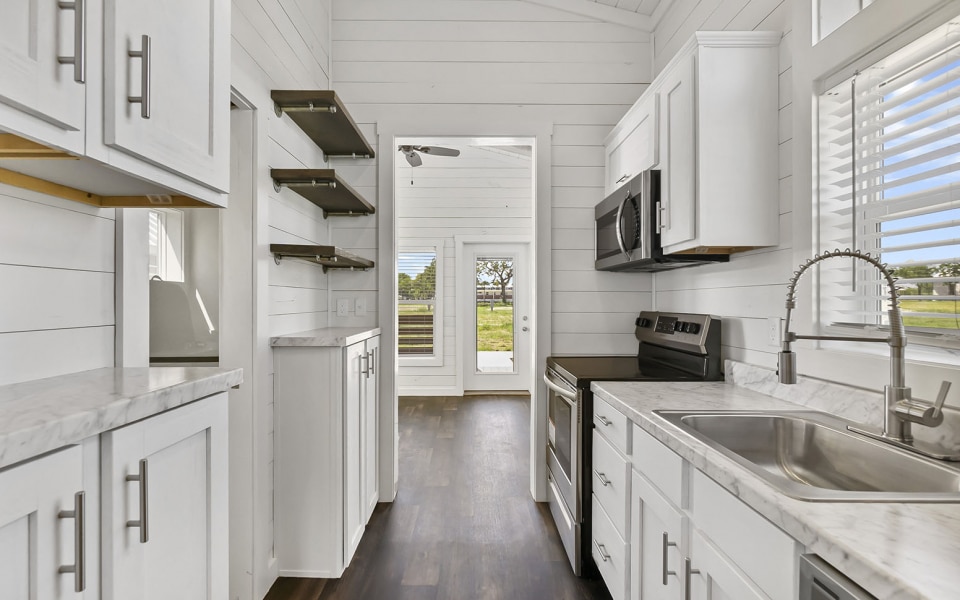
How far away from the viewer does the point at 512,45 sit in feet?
10.0

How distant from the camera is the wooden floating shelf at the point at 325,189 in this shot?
7.01 ft

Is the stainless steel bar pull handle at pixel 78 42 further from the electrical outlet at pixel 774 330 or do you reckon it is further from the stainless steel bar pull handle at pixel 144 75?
the electrical outlet at pixel 774 330

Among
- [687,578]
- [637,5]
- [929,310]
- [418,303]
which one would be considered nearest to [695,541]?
[687,578]

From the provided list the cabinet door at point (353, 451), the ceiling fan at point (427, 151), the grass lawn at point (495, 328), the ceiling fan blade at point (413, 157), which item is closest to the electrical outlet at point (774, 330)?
the cabinet door at point (353, 451)

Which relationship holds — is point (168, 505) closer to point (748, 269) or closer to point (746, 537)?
point (746, 537)

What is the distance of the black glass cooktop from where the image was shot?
85.0 inches

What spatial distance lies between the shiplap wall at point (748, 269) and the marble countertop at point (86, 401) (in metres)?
1.86

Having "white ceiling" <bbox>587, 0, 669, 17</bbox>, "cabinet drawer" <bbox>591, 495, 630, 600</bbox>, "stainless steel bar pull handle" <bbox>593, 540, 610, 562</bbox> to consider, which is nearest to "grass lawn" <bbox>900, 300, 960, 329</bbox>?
"cabinet drawer" <bbox>591, 495, 630, 600</bbox>

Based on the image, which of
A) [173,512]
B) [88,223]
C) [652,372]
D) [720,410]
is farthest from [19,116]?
[652,372]

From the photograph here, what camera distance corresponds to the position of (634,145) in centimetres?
248

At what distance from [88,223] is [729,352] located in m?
2.31

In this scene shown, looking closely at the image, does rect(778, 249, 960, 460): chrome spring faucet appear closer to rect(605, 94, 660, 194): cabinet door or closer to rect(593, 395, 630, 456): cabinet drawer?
rect(593, 395, 630, 456): cabinet drawer

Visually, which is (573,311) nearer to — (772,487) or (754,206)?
(754,206)

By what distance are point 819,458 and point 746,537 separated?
0.60 metres
